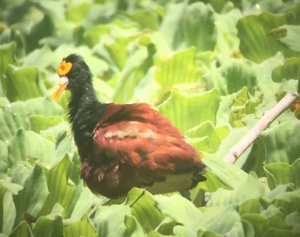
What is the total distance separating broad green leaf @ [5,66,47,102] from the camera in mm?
1443

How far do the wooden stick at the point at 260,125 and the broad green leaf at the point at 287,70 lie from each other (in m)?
0.17

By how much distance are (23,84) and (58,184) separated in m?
0.53

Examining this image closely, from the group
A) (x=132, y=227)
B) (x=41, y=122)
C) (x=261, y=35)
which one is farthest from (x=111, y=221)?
(x=261, y=35)

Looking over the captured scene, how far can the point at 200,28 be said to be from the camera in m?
1.61

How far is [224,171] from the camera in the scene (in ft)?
3.14

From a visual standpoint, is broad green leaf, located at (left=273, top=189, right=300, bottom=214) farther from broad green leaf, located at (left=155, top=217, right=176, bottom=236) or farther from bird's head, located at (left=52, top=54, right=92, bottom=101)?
bird's head, located at (left=52, top=54, right=92, bottom=101)

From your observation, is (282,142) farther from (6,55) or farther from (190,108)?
(6,55)

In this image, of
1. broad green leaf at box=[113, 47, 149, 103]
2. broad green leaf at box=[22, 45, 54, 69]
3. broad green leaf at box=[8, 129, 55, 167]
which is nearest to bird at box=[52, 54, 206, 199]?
broad green leaf at box=[8, 129, 55, 167]

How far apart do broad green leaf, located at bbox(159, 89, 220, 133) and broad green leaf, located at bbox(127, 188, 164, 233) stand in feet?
1.09

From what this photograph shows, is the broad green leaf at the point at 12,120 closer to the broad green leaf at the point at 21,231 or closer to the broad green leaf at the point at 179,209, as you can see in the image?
the broad green leaf at the point at 21,231

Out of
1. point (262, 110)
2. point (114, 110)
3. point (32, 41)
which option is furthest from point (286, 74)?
point (32, 41)

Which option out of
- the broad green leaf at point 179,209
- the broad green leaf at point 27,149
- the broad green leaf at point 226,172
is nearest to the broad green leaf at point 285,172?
the broad green leaf at point 226,172

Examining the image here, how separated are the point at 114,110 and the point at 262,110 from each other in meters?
0.34

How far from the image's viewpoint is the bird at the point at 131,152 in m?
0.94
